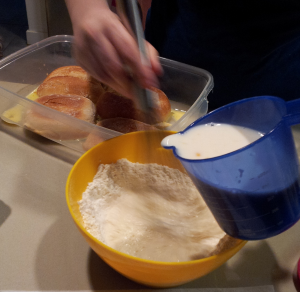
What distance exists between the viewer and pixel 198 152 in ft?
1.32

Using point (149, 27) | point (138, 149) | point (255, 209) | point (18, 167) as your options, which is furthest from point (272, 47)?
point (18, 167)

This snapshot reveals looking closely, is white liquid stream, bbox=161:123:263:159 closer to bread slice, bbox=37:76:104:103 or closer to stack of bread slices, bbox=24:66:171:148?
stack of bread slices, bbox=24:66:171:148

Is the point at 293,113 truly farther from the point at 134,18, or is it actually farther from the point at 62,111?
A: the point at 62,111

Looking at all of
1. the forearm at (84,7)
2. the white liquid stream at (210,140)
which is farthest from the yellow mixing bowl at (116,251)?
the forearm at (84,7)

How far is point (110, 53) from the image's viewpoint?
56 centimetres

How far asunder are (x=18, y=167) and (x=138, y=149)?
0.31 meters

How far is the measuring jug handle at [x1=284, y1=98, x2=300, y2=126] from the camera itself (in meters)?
0.33

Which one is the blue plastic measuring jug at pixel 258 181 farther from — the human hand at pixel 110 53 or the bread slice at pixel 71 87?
the bread slice at pixel 71 87

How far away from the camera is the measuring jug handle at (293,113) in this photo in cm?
33

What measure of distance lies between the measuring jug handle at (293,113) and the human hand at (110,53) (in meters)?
0.25

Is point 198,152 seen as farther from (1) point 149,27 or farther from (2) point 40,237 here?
(1) point 149,27

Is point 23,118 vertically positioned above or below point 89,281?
above

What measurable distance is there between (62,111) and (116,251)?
476 millimetres

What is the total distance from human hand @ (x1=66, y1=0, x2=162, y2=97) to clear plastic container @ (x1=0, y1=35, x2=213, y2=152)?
0.51 feet
